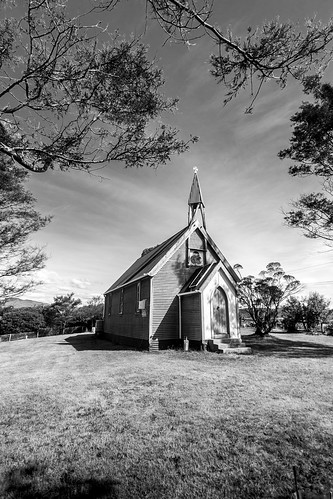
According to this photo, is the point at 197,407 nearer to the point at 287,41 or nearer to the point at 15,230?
the point at 287,41

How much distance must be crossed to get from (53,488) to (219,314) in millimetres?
14482

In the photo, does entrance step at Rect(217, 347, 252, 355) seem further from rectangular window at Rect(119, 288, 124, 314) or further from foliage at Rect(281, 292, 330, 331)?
foliage at Rect(281, 292, 330, 331)

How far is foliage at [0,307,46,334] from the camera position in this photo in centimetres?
3956

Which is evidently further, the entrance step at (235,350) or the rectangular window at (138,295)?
the rectangular window at (138,295)

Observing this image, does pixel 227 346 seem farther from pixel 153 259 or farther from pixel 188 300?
pixel 153 259

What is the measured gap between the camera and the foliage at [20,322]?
3956cm

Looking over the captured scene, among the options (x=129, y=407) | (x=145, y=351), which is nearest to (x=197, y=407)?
(x=129, y=407)

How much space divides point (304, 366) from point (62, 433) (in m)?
9.89

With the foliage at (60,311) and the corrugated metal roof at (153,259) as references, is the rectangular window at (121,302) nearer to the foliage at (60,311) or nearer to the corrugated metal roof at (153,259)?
the corrugated metal roof at (153,259)

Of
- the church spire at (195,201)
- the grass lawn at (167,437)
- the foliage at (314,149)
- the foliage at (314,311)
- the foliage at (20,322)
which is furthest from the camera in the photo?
the foliage at (20,322)

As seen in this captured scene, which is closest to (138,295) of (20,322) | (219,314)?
(219,314)

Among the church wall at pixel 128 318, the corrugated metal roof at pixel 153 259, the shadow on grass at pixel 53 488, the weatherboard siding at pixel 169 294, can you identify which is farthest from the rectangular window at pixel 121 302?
the shadow on grass at pixel 53 488

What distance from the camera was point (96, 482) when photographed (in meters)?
3.48

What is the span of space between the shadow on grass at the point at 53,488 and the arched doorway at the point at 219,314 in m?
13.5
